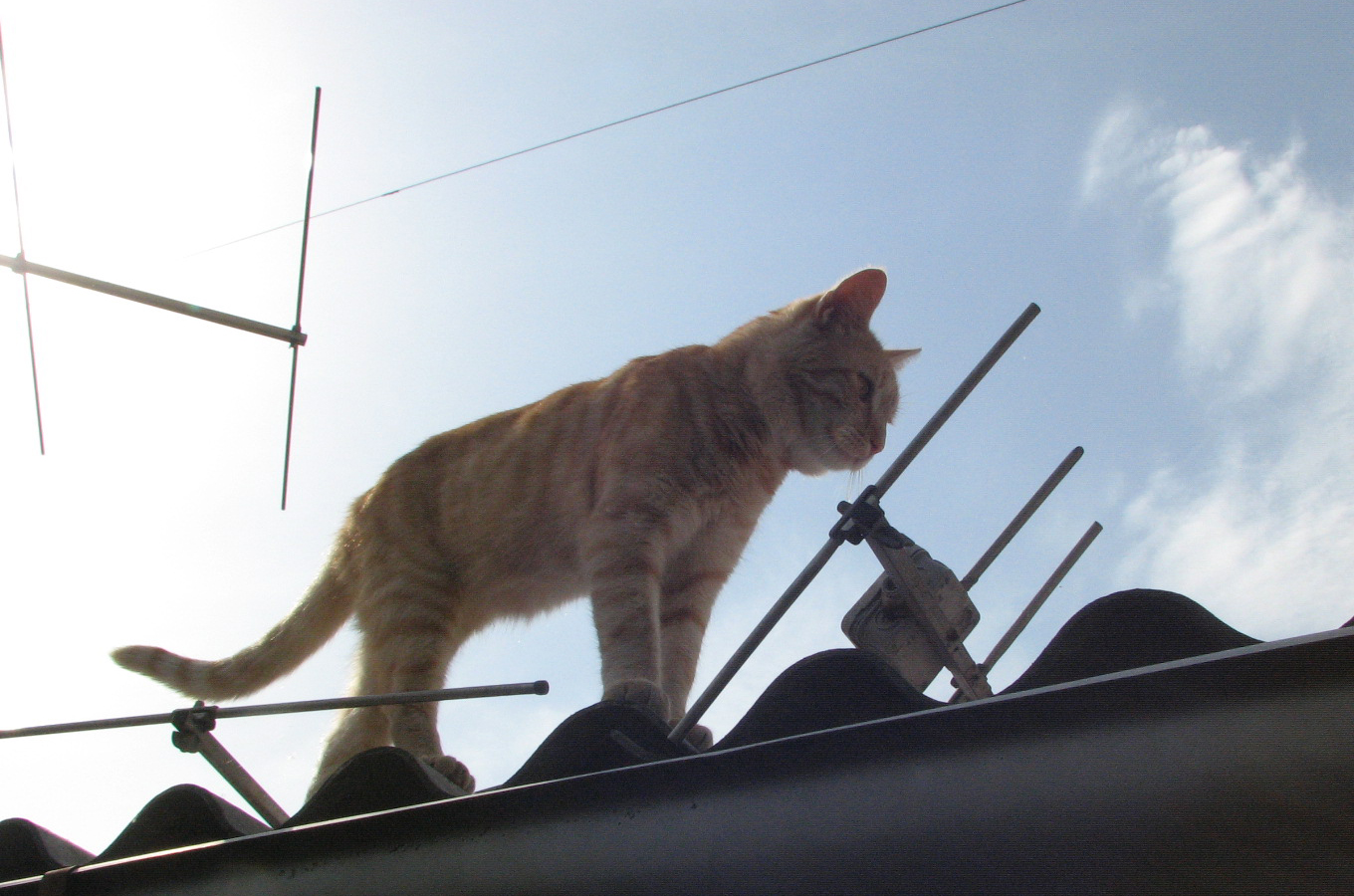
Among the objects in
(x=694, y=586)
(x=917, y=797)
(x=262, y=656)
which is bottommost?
(x=917, y=797)

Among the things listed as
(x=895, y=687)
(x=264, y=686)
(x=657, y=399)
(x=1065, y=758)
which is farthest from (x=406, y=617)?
(x=1065, y=758)

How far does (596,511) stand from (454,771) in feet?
3.05

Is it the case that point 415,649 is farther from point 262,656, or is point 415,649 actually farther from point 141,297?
point 141,297

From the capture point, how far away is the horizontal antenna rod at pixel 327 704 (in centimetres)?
207

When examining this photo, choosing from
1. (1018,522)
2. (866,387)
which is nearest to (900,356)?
(866,387)

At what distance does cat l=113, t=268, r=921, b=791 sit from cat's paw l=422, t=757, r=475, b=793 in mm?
200

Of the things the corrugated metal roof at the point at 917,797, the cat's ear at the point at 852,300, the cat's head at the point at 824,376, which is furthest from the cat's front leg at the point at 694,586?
the corrugated metal roof at the point at 917,797

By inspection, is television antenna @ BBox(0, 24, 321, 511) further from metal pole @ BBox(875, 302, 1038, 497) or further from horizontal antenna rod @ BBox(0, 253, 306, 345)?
metal pole @ BBox(875, 302, 1038, 497)

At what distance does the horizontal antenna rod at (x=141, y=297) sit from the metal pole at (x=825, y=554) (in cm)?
187

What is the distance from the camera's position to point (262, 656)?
374cm

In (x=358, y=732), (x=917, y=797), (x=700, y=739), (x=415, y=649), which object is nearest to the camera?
(x=917, y=797)

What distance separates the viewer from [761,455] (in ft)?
11.9

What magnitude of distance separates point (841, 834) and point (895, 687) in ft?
1.11

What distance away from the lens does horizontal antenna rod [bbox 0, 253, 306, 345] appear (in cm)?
260
